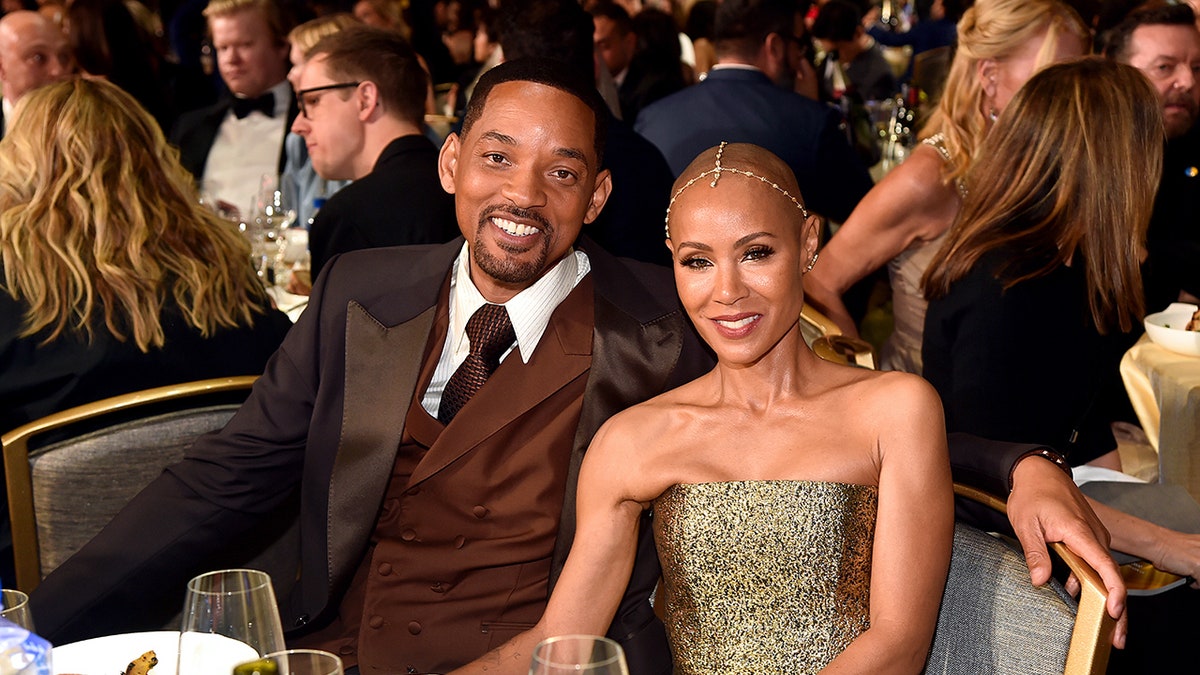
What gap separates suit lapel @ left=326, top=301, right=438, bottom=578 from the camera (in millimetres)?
2133

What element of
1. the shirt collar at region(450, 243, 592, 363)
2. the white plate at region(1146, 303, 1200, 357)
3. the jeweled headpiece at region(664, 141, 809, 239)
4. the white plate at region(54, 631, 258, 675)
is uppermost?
the jeweled headpiece at region(664, 141, 809, 239)

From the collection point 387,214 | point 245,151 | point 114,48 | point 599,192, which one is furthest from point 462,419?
point 114,48

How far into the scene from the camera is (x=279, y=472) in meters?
2.25

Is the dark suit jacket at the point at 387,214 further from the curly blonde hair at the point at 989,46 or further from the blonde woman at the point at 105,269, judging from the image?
the curly blonde hair at the point at 989,46

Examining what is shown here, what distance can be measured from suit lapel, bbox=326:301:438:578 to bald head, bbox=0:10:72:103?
164 inches

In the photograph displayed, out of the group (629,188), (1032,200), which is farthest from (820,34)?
(1032,200)

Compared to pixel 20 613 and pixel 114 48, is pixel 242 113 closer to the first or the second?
pixel 114 48

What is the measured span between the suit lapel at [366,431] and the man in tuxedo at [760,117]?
2.74m

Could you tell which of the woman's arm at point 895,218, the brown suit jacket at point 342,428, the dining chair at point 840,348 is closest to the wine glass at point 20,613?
the brown suit jacket at point 342,428

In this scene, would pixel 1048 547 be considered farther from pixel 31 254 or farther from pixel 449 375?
pixel 31 254

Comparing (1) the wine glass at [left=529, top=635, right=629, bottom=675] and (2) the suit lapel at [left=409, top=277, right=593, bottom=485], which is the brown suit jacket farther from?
(1) the wine glass at [left=529, top=635, right=629, bottom=675]

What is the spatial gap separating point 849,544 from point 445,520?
0.71 metres

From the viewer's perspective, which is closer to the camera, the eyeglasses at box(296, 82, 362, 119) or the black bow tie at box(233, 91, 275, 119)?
the eyeglasses at box(296, 82, 362, 119)

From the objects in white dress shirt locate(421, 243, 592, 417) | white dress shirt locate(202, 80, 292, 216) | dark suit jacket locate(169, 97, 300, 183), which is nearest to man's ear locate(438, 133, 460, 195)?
white dress shirt locate(421, 243, 592, 417)
